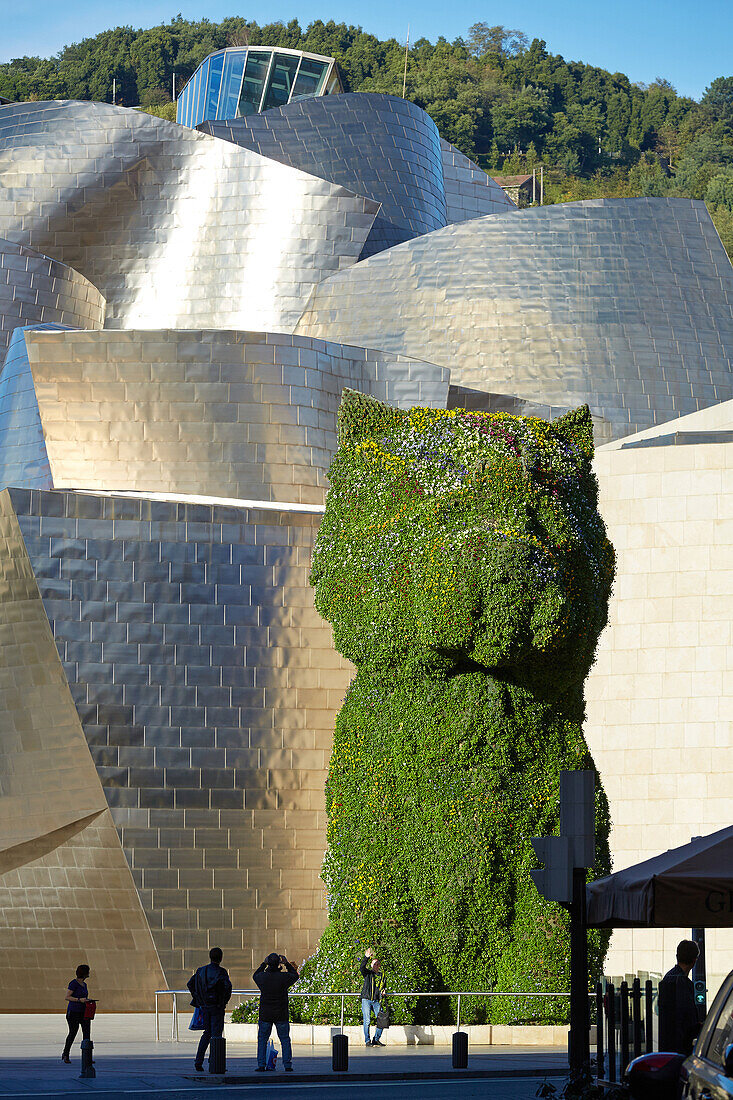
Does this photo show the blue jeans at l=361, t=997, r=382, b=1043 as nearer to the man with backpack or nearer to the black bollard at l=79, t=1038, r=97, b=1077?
the man with backpack

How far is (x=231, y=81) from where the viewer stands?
2275 inches

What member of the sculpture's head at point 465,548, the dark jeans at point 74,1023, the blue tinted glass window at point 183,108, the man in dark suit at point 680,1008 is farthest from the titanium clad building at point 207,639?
the blue tinted glass window at point 183,108

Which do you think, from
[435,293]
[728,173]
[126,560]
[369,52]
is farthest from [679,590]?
[369,52]

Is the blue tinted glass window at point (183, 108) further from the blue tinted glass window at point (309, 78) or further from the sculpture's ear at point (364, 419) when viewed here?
the sculpture's ear at point (364, 419)

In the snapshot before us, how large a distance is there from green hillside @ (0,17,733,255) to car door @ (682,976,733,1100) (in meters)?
94.6

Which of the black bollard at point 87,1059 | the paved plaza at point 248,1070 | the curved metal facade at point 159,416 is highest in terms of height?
the curved metal facade at point 159,416

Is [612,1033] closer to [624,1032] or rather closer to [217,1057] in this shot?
[624,1032]

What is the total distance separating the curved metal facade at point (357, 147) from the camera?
125 feet

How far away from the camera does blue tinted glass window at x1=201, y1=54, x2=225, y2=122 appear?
58.3 m

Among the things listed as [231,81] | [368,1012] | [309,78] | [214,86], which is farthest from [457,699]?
[214,86]

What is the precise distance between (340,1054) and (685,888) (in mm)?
5820

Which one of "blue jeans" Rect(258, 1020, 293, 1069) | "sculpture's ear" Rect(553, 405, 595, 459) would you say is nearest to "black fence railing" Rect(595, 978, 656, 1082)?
"blue jeans" Rect(258, 1020, 293, 1069)

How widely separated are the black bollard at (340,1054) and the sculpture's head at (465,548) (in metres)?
5.39

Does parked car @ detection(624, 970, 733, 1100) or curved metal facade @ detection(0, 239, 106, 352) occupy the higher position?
curved metal facade @ detection(0, 239, 106, 352)
